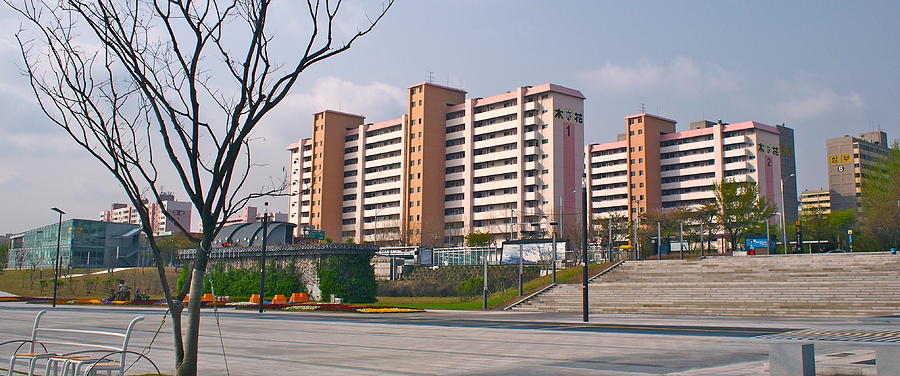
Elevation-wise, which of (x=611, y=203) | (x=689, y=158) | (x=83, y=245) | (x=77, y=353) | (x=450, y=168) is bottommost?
(x=77, y=353)

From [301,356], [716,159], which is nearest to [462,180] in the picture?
[716,159]

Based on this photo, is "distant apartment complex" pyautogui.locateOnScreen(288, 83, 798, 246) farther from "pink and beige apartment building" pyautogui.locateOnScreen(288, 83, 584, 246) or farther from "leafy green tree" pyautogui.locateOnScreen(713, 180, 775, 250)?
"leafy green tree" pyautogui.locateOnScreen(713, 180, 775, 250)

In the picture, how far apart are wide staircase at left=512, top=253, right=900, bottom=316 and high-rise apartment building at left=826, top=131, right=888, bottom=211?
382ft

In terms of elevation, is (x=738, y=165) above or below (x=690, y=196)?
above

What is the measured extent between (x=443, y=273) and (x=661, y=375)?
56592mm

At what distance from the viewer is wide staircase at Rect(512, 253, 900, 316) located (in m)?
31.9

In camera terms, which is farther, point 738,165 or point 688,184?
point 688,184

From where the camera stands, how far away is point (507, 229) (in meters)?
103

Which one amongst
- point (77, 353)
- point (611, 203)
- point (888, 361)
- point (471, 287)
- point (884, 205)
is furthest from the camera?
point (611, 203)

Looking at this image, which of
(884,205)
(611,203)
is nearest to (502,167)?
(611,203)

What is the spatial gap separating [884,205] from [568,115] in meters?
46.9

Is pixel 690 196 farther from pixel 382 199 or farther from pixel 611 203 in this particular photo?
pixel 382 199

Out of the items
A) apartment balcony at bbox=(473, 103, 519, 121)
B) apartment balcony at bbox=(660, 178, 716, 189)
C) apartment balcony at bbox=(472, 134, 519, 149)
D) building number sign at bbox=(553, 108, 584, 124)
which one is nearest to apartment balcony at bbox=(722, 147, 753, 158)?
apartment balcony at bbox=(660, 178, 716, 189)

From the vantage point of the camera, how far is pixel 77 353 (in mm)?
11148
